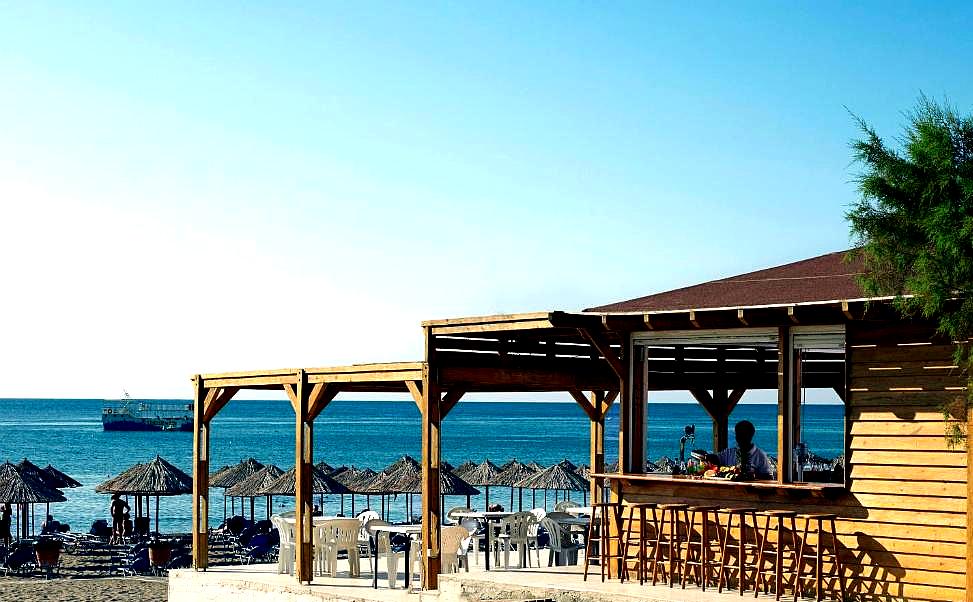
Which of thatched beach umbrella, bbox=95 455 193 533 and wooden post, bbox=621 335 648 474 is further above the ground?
wooden post, bbox=621 335 648 474

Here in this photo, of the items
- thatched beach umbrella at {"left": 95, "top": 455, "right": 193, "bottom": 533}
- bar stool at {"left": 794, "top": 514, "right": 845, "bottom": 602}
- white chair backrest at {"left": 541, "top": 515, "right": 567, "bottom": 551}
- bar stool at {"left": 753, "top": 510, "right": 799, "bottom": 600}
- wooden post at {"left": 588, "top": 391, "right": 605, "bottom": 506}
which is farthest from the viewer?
thatched beach umbrella at {"left": 95, "top": 455, "right": 193, "bottom": 533}

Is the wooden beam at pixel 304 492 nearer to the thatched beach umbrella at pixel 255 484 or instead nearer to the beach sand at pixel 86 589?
the beach sand at pixel 86 589

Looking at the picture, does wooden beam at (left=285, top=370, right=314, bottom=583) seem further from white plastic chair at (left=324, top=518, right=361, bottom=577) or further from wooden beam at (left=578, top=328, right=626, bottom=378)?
wooden beam at (left=578, top=328, right=626, bottom=378)

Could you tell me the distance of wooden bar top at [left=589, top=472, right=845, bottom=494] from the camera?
42.2ft

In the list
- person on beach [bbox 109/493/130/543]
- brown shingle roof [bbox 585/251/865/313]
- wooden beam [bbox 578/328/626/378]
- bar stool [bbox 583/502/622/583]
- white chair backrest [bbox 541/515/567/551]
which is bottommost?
person on beach [bbox 109/493/130/543]

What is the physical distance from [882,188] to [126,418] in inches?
5250

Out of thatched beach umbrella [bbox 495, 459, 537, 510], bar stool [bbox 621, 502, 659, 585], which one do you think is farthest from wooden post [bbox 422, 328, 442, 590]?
thatched beach umbrella [bbox 495, 459, 537, 510]

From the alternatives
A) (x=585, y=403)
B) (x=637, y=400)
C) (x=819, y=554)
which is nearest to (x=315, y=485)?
(x=585, y=403)

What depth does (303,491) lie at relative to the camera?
57.0ft

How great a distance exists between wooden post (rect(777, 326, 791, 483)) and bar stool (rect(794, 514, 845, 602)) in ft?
1.71

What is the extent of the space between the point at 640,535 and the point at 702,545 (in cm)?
96

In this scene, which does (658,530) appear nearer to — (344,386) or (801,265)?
(801,265)

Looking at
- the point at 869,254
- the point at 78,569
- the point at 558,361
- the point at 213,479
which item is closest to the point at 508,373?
the point at 558,361

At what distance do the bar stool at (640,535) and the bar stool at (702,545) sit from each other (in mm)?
410
